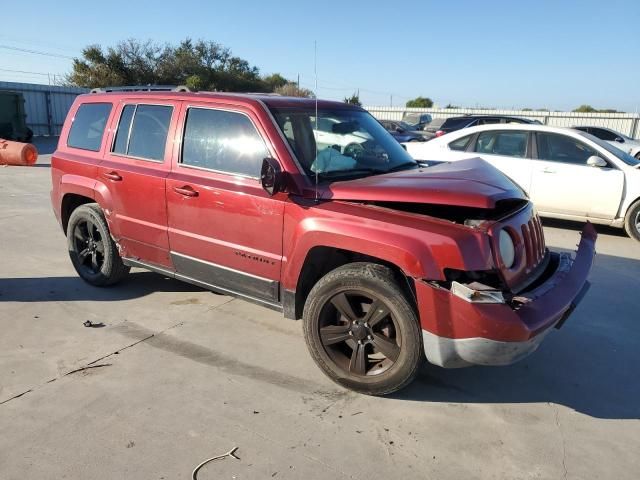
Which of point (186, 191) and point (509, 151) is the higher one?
point (509, 151)

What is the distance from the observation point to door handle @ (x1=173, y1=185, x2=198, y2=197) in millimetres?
3906

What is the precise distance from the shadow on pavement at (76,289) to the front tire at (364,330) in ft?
6.99

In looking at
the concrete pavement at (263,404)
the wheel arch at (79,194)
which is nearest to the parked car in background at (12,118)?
the wheel arch at (79,194)

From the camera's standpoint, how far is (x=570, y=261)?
12.0 ft

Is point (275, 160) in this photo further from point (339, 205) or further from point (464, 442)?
point (464, 442)

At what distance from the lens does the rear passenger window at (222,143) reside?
3.70 meters

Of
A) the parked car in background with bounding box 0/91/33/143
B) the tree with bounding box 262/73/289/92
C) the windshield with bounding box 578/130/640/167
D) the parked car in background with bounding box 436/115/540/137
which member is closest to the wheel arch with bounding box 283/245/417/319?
the windshield with bounding box 578/130/640/167

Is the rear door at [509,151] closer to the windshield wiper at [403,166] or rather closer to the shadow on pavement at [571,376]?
the shadow on pavement at [571,376]

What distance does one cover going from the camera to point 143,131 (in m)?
4.45

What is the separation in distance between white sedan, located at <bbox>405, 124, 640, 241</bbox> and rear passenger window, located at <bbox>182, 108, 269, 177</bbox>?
5473mm

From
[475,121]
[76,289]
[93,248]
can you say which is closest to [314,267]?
[93,248]

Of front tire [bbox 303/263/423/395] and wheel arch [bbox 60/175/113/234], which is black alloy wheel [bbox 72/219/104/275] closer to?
wheel arch [bbox 60/175/113/234]

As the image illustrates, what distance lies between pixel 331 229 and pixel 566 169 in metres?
5.87

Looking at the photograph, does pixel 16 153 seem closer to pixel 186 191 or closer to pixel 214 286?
pixel 186 191
